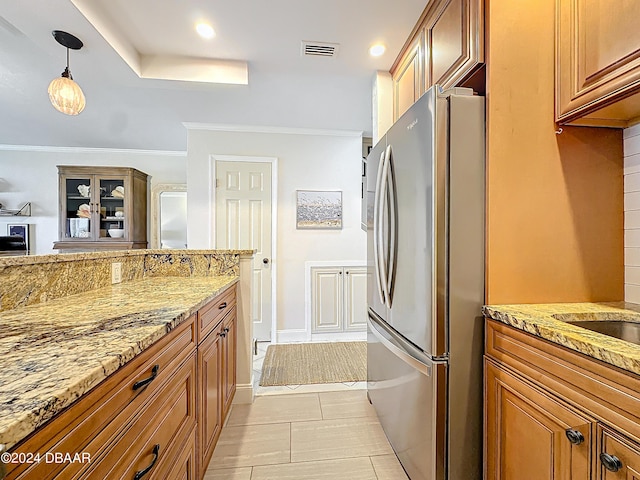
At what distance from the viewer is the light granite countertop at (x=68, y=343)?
45 centimetres

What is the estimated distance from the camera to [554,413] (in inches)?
34.5

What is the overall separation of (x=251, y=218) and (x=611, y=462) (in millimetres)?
3114

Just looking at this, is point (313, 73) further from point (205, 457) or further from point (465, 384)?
point (205, 457)

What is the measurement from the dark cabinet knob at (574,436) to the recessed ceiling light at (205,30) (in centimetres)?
241

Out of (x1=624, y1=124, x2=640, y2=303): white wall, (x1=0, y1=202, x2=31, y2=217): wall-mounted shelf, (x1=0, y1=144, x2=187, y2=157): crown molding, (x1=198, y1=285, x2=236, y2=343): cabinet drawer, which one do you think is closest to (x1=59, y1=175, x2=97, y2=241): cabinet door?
(x1=0, y1=144, x2=187, y2=157): crown molding

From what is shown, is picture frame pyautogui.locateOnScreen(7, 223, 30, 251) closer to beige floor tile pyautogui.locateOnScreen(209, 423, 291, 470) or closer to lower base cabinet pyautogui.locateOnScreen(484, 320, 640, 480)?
beige floor tile pyautogui.locateOnScreen(209, 423, 291, 470)

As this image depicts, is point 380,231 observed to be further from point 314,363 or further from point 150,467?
point 314,363

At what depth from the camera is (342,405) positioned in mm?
2027

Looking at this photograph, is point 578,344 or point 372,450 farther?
point 372,450

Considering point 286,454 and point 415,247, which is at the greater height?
point 415,247

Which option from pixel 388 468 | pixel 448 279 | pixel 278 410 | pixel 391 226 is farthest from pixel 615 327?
pixel 278 410

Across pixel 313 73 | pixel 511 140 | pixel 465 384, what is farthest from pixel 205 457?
pixel 313 73

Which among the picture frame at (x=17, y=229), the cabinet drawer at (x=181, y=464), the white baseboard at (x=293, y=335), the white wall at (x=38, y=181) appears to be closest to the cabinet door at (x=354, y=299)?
the white baseboard at (x=293, y=335)

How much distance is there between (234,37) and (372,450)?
2.54 m
